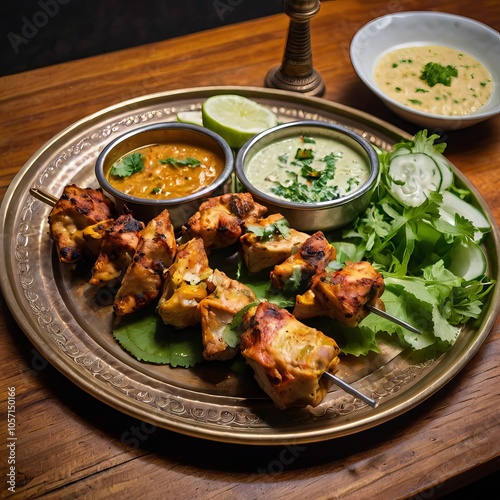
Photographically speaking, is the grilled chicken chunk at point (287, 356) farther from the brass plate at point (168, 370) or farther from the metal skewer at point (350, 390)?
the brass plate at point (168, 370)

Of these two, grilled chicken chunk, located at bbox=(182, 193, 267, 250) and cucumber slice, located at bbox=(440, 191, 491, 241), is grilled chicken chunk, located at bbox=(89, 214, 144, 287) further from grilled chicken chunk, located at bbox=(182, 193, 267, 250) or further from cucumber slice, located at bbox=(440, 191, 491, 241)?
cucumber slice, located at bbox=(440, 191, 491, 241)

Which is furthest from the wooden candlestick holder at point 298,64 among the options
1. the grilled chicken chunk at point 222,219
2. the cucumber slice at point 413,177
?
the grilled chicken chunk at point 222,219

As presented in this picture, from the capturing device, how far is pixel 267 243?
9.77 ft

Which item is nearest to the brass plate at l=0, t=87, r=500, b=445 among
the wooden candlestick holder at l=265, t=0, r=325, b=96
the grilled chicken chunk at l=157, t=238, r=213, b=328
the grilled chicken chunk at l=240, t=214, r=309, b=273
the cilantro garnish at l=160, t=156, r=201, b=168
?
the grilled chicken chunk at l=157, t=238, r=213, b=328

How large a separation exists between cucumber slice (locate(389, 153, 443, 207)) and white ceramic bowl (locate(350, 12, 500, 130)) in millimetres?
876

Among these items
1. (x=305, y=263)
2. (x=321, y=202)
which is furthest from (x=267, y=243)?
(x=321, y=202)

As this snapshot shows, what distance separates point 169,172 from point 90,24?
8.75ft

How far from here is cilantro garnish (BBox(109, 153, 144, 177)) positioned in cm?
345

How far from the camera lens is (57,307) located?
3029 mm

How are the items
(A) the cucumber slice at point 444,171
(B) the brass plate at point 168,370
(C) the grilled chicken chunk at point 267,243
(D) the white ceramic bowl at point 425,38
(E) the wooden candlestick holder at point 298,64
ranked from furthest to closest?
(D) the white ceramic bowl at point 425,38 < (E) the wooden candlestick holder at point 298,64 < (A) the cucumber slice at point 444,171 < (C) the grilled chicken chunk at point 267,243 < (B) the brass plate at point 168,370

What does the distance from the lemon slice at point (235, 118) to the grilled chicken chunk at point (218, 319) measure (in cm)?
136

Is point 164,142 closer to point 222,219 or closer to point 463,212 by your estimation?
point 222,219

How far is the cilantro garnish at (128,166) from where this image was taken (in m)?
3.45

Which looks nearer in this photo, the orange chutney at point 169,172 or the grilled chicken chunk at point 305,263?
the grilled chicken chunk at point 305,263
